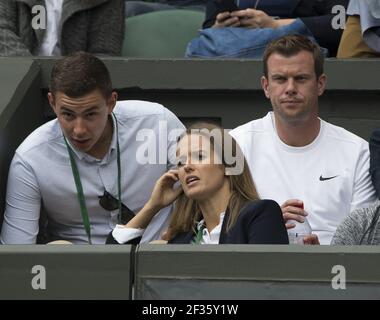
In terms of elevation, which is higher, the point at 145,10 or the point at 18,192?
the point at 145,10

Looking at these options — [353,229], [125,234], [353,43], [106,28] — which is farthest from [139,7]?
[353,229]

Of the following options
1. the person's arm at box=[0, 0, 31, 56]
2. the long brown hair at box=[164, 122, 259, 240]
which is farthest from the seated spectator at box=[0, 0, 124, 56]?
the long brown hair at box=[164, 122, 259, 240]

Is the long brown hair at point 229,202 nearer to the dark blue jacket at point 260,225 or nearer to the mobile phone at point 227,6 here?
the dark blue jacket at point 260,225

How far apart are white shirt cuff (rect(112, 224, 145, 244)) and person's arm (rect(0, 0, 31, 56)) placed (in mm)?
1686

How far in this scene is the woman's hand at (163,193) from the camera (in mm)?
6527

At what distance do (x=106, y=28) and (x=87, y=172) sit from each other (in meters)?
1.29

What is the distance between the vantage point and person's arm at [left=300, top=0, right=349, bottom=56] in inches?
309

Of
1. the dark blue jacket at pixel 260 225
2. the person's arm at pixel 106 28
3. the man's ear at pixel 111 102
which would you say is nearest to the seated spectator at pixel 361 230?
the dark blue jacket at pixel 260 225

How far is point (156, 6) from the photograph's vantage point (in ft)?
29.0

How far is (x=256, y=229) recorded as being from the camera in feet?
19.9

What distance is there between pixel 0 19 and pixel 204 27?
113 cm

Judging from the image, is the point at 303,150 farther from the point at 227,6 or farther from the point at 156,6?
the point at 156,6
